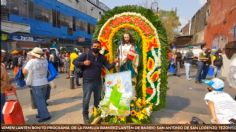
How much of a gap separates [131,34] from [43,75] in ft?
7.23

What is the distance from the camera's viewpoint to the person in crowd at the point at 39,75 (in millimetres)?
6336

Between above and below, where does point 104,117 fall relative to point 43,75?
below

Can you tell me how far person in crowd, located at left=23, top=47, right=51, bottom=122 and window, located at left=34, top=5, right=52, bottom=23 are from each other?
3015 cm

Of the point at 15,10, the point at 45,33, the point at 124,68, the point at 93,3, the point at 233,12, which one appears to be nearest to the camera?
the point at 124,68

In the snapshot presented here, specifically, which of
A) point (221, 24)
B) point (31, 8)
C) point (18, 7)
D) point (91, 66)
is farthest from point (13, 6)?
point (91, 66)

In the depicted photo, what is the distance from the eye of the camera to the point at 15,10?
29.8 meters

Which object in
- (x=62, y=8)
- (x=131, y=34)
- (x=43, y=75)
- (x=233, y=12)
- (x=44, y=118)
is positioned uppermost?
(x=62, y=8)

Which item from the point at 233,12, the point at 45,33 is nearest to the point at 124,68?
the point at 233,12

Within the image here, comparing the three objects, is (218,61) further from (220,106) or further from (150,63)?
(220,106)

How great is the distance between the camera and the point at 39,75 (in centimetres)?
644

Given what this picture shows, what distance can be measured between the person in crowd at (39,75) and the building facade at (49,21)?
9.42 metres

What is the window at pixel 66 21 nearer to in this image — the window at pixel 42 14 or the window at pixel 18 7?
the window at pixel 42 14

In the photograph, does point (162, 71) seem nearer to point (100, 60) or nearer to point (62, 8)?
point (100, 60)

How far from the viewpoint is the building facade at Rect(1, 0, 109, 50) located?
94.2 ft
